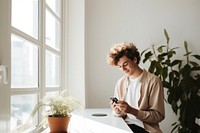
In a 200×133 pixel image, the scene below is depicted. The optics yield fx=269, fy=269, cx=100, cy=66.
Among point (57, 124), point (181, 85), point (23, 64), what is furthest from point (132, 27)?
point (57, 124)

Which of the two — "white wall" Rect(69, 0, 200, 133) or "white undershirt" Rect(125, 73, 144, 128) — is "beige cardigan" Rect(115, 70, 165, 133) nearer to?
"white undershirt" Rect(125, 73, 144, 128)

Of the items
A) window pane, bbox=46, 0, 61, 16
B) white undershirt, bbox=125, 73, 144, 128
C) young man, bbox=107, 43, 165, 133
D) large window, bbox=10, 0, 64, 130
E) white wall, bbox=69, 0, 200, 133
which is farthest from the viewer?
white wall, bbox=69, 0, 200, 133

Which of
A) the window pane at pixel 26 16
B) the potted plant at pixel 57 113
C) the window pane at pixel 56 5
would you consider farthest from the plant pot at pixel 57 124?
the window pane at pixel 56 5

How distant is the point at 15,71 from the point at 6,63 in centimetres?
31

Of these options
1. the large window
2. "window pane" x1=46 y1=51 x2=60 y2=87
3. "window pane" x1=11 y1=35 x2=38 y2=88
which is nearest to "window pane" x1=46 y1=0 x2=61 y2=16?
the large window

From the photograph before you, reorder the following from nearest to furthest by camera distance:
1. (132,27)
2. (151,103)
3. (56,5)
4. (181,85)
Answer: (151,103) < (56,5) < (181,85) < (132,27)

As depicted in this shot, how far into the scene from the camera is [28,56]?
5.39ft

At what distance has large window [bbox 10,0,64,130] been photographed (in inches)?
54.4

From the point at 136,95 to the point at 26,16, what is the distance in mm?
1159

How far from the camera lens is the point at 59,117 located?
129cm

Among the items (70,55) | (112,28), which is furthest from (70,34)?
(112,28)

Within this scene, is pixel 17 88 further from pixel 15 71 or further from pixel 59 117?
pixel 59 117

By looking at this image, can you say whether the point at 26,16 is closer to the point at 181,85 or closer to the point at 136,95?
the point at 136,95

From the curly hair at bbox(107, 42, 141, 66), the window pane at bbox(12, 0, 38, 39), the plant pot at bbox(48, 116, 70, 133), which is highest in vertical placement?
the window pane at bbox(12, 0, 38, 39)
